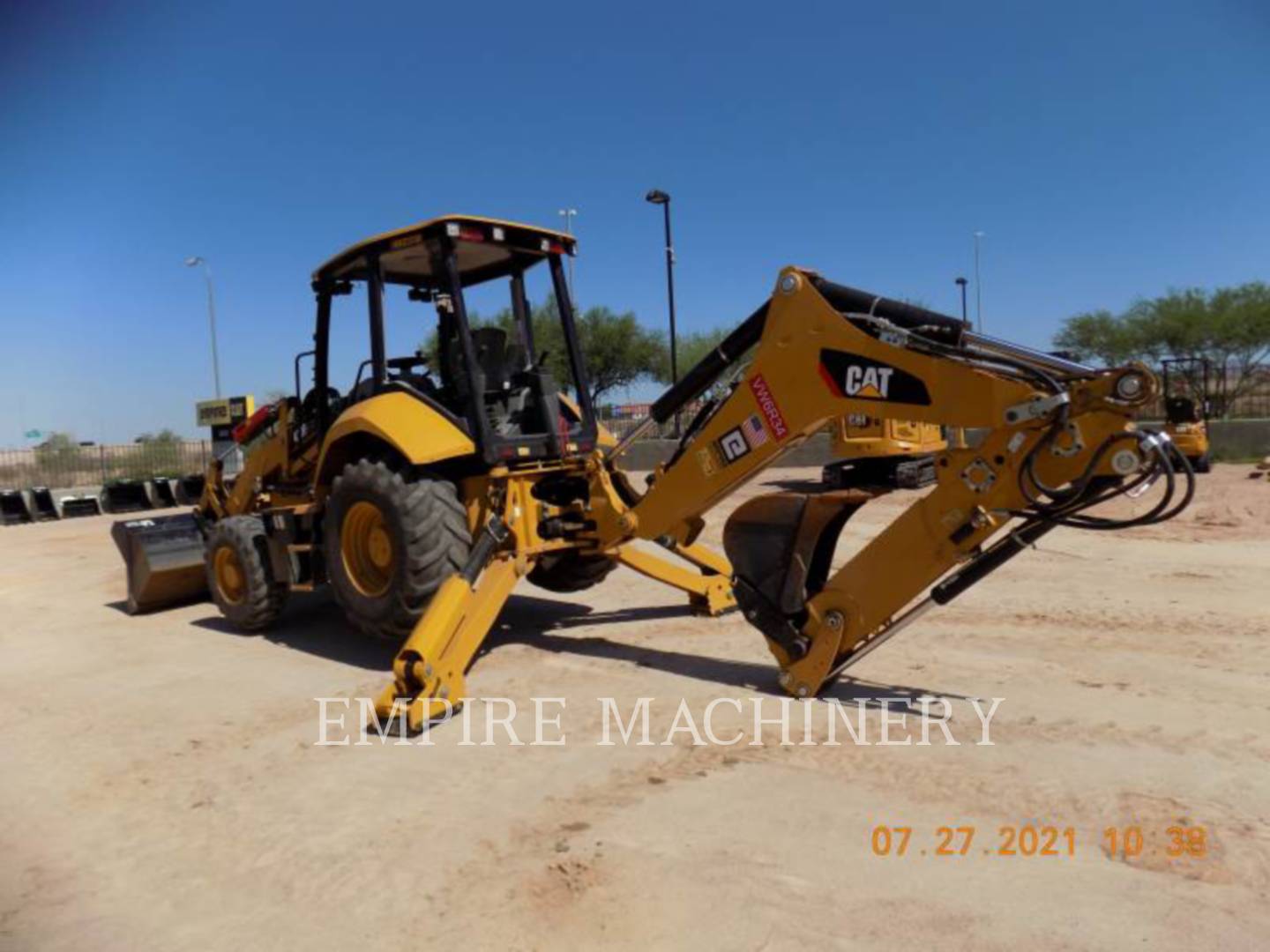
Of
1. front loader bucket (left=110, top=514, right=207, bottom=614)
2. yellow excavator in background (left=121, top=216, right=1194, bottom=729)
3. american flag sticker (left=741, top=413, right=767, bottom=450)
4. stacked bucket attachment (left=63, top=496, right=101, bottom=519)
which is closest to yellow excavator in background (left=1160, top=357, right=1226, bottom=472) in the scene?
yellow excavator in background (left=121, top=216, right=1194, bottom=729)

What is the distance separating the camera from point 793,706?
4629 millimetres

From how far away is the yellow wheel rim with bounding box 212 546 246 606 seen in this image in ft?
23.5

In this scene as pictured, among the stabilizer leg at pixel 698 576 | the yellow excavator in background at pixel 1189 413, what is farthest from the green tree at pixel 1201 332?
the stabilizer leg at pixel 698 576

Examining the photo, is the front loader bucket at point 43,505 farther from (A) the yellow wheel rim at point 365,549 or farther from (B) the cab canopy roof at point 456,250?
(A) the yellow wheel rim at point 365,549

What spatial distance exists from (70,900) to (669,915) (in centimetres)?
206

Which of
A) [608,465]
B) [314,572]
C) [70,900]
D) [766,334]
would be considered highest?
[766,334]

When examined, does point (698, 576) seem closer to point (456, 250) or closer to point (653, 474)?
point (653, 474)

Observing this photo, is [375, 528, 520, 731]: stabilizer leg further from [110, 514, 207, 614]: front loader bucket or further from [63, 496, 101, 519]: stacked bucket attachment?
[63, 496, 101, 519]: stacked bucket attachment

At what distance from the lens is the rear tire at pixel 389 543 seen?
5.51m

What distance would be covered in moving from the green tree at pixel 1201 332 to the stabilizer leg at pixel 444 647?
26268 mm

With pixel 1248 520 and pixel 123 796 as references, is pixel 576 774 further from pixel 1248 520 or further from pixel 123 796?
pixel 1248 520

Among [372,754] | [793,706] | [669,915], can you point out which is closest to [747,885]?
[669,915]

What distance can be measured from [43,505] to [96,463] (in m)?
9.19

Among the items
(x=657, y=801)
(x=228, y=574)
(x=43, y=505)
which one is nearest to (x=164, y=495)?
(x=43, y=505)
